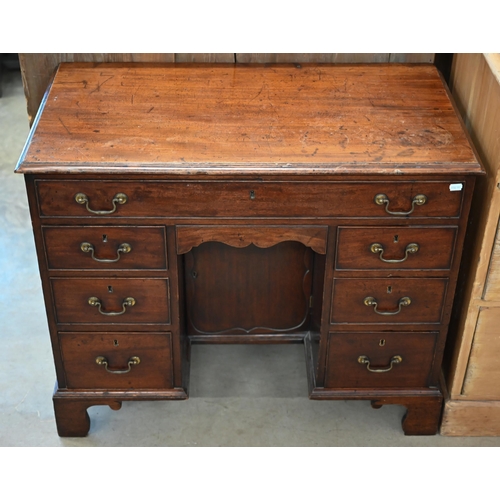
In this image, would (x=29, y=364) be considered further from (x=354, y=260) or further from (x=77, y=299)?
(x=354, y=260)

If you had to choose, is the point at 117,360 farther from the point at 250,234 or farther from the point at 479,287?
the point at 479,287

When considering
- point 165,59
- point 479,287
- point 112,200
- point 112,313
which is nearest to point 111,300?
point 112,313

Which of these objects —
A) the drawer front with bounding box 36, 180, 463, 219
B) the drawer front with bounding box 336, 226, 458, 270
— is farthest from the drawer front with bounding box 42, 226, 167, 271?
the drawer front with bounding box 336, 226, 458, 270

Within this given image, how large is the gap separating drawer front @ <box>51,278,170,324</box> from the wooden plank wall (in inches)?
25.1

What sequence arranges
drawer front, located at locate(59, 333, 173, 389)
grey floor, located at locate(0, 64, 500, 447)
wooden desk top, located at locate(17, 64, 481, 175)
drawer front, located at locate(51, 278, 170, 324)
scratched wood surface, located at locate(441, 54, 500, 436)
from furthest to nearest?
1. grey floor, located at locate(0, 64, 500, 447)
2. drawer front, located at locate(59, 333, 173, 389)
3. drawer front, located at locate(51, 278, 170, 324)
4. scratched wood surface, located at locate(441, 54, 500, 436)
5. wooden desk top, located at locate(17, 64, 481, 175)

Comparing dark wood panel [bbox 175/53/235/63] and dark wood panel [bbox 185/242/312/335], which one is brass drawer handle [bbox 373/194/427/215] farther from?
dark wood panel [bbox 175/53/235/63]

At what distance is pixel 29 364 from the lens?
2.86m

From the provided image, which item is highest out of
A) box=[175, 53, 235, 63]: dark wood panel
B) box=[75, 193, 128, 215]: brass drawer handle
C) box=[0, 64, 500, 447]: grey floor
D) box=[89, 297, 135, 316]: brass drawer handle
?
box=[175, 53, 235, 63]: dark wood panel

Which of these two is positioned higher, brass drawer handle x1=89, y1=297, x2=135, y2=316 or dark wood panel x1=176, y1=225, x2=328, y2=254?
dark wood panel x1=176, y1=225, x2=328, y2=254

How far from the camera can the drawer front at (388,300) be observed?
7.55 feet

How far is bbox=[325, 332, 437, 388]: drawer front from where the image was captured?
2.42m

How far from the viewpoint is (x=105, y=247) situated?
2.22 m

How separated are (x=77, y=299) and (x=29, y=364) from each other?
664mm

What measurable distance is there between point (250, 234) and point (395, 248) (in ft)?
1.32
